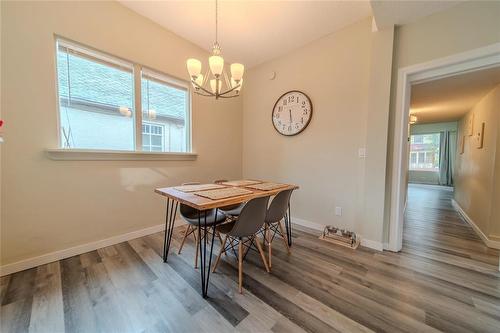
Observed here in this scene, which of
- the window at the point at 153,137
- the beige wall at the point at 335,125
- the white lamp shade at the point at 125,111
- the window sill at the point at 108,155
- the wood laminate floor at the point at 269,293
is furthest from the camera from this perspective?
the window at the point at 153,137

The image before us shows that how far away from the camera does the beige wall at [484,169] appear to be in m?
2.46

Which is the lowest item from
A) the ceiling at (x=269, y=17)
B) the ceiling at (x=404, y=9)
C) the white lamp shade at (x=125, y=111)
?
the white lamp shade at (x=125, y=111)

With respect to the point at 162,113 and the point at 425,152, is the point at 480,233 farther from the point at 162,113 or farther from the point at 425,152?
the point at 425,152

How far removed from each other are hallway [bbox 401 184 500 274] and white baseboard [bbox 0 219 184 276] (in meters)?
3.25

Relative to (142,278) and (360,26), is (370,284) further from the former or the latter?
(360,26)

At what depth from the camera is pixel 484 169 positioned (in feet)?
8.96

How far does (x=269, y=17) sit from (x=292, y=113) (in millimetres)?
1301

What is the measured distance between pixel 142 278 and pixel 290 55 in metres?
3.51

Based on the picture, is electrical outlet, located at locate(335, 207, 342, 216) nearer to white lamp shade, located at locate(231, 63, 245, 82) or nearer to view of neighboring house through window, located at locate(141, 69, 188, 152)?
white lamp shade, located at locate(231, 63, 245, 82)

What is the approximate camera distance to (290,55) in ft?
10.2

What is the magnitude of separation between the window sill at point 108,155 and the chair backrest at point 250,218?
1682 millimetres

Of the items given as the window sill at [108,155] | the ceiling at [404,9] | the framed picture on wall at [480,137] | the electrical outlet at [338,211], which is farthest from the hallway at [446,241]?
the window sill at [108,155]

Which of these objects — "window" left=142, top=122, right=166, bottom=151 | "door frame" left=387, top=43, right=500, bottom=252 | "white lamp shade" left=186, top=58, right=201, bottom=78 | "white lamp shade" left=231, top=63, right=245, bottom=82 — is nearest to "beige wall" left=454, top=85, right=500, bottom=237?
"door frame" left=387, top=43, right=500, bottom=252

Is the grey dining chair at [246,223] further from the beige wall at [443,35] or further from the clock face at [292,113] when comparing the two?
the clock face at [292,113]
